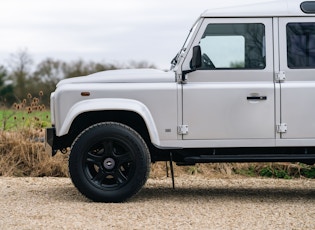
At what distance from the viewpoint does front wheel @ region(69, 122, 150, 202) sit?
7914 mm

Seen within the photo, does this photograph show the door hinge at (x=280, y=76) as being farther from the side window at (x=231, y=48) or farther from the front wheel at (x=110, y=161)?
the front wheel at (x=110, y=161)

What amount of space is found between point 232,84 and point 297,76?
2.46ft

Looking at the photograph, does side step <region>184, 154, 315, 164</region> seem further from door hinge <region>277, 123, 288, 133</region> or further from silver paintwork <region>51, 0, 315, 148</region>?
door hinge <region>277, 123, 288, 133</region>

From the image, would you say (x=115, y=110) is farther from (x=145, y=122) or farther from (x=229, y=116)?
(x=229, y=116)

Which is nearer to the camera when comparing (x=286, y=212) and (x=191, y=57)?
(x=286, y=212)

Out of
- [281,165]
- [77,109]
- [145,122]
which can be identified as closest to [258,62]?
[145,122]

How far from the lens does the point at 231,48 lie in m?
8.06

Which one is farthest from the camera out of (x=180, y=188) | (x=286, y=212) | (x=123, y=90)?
(x=180, y=188)

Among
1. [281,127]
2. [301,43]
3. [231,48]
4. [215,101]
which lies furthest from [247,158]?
[301,43]

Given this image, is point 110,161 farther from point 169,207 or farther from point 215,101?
point 215,101

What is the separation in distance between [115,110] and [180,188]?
6.86 ft

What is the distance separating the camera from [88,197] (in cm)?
799

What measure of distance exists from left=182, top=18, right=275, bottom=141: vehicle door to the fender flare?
1.25ft

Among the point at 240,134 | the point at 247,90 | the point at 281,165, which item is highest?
the point at 247,90
